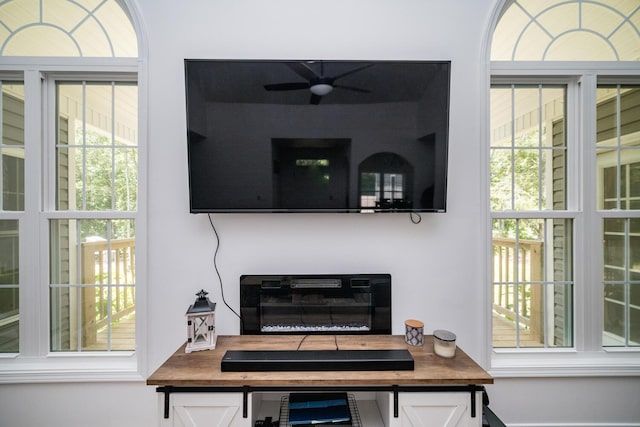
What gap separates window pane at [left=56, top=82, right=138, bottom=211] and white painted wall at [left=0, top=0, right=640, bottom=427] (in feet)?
0.87

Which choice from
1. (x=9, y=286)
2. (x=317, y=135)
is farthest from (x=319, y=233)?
(x=9, y=286)

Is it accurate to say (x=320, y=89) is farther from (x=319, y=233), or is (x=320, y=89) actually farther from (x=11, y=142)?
(x=11, y=142)

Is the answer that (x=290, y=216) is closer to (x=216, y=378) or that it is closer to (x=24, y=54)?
(x=216, y=378)

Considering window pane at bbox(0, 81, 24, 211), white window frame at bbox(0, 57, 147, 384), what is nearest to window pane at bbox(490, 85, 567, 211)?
white window frame at bbox(0, 57, 147, 384)

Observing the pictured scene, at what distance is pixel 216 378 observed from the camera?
49.4 inches

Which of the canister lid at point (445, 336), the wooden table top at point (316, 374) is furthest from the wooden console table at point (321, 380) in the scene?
the canister lid at point (445, 336)

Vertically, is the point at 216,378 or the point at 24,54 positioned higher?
the point at 24,54

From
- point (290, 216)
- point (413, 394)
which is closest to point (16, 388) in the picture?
point (290, 216)

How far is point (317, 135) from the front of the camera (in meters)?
1.58

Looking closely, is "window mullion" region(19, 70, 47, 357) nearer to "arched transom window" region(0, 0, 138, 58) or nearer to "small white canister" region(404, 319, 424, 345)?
"arched transom window" region(0, 0, 138, 58)

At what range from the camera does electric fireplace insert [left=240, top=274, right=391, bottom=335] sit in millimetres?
1709

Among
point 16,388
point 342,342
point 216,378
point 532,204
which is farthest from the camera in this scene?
point 532,204

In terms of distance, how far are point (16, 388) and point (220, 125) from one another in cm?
211

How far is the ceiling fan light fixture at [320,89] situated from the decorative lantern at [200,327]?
1.35 metres
